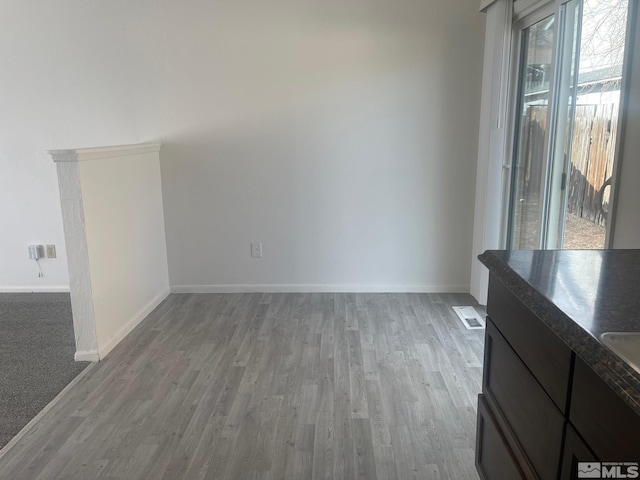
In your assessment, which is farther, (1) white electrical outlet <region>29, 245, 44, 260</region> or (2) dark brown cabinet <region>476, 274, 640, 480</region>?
(1) white electrical outlet <region>29, 245, 44, 260</region>

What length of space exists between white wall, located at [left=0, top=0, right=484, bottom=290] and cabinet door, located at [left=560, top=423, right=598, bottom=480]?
3030 millimetres

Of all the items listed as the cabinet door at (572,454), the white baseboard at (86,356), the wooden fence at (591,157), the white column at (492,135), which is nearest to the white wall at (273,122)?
the white column at (492,135)

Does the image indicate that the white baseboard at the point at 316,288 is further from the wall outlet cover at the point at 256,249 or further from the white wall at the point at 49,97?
the white wall at the point at 49,97

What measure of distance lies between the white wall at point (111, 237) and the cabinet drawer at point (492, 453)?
223cm

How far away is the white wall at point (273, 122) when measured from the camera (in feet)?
12.1

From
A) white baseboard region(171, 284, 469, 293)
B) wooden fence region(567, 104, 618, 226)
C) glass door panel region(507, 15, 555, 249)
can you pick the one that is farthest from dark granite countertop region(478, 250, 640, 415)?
white baseboard region(171, 284, 469, 293)

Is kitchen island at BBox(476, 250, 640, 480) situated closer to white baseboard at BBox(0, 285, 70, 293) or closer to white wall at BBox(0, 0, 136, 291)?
white wall at BBox(0, 0, 136, 291)

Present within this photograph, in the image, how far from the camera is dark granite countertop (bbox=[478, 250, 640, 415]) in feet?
2.73

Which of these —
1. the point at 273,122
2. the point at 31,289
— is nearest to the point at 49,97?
the point at 31,289

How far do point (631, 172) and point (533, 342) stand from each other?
1166 millimetres

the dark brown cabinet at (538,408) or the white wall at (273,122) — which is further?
the white wall at (273,122)

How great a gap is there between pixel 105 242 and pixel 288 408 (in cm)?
154

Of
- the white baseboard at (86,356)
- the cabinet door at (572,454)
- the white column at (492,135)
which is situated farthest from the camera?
the white column at (492,135)

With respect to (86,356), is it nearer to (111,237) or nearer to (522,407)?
(111,237)
